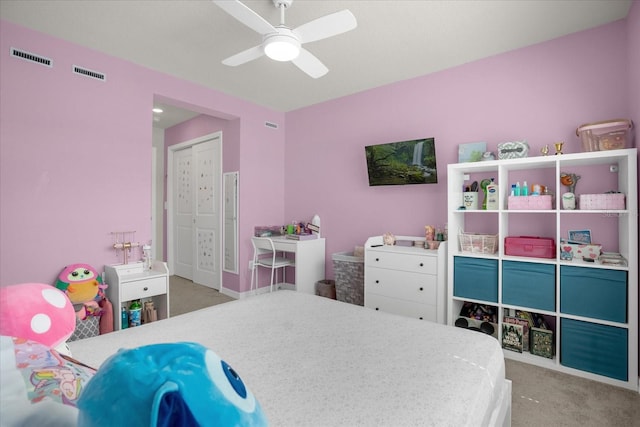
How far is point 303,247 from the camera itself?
3.97 metres

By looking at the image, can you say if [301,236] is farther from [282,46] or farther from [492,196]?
[282,46]

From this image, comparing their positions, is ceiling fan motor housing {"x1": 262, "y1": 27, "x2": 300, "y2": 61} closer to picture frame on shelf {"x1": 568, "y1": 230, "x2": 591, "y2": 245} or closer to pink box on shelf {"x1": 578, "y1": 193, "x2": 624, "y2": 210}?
pink box on shelf {"x1": 578, "y1": 193, "x2": 624, "y2": 210}

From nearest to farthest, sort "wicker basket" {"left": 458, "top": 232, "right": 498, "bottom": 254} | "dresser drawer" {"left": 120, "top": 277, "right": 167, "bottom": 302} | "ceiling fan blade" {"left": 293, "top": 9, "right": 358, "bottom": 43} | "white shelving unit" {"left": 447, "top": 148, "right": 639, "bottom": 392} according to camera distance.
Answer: "ceiling fan blade" {"left": 293, "top": 9, "right": 358, "bottom": 43}
"white shelving unit" {"left": 447, "top": 148, "right": 639, "bottom": 392}
"wicker basket" {"left": 458, "top": 232, "right": 498, "bottom": 254}
"dresser drawer" {"left": 120, "top": 277, "right": 167, "bottom": 302}

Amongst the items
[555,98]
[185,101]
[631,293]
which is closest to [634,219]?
[631,293]

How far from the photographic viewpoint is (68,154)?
2.83m

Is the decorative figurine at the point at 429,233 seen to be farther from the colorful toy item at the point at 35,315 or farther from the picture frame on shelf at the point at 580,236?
the colorful toy item at the point at 35,315

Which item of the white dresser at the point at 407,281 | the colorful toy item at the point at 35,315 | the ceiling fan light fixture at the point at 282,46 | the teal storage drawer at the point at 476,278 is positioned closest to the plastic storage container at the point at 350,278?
the white dresser at the point at 407,281

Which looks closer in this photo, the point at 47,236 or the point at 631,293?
the point at 631,293

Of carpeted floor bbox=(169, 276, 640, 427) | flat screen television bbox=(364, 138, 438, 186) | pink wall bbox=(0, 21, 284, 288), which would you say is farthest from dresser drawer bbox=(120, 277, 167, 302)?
carpeted floor bbox=(169, 276, 640, 427)

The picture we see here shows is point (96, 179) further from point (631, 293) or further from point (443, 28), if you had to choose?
point (631, 293)

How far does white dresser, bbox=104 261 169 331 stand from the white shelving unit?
2.67 meters

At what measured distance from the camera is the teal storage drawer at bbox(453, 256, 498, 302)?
2.62 metres

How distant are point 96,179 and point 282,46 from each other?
2.20 m

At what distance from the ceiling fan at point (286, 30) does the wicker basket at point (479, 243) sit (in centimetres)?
191
